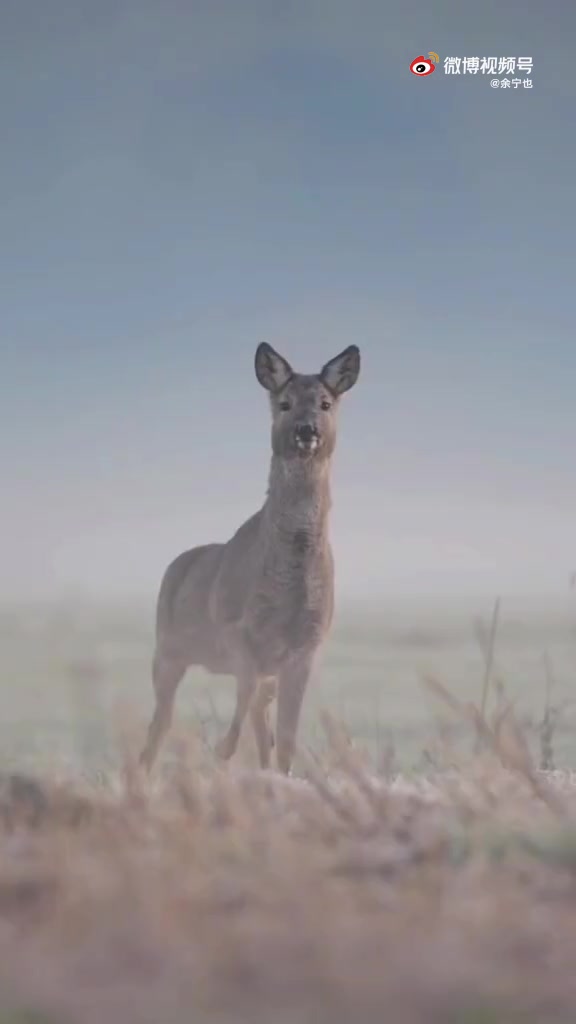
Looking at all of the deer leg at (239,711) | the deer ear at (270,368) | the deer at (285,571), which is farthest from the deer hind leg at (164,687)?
the deer ear at (270,368)

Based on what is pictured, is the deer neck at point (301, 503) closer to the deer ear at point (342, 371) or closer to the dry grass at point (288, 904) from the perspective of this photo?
the deer ear at point (342, 371)

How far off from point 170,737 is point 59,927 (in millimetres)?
1306

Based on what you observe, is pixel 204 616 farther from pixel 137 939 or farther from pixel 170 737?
pixel 137 939

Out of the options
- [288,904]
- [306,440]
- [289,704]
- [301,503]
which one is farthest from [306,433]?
[288,904]

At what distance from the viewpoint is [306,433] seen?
8.36m

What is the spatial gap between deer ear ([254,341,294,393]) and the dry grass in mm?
5248

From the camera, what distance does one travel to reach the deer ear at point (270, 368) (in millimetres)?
8852

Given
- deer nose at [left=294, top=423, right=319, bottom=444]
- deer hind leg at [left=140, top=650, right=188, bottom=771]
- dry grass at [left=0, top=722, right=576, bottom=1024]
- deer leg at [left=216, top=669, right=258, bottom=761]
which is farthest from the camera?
deer hind leg at [left=140, top=650, right=188, bottom=771]

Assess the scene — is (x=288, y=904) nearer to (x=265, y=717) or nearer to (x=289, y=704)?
(x=289, y=704)

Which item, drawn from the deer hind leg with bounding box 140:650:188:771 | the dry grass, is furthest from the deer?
the dry grass

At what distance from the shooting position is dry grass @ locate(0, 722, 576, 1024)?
2045 millimetres

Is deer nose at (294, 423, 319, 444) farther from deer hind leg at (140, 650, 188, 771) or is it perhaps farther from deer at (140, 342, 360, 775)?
→ deer hind leg at (140, 650, 188, 771)

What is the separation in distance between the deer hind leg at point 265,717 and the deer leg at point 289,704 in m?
0.47

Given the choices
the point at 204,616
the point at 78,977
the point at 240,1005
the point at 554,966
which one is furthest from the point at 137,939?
the point at 204,616
